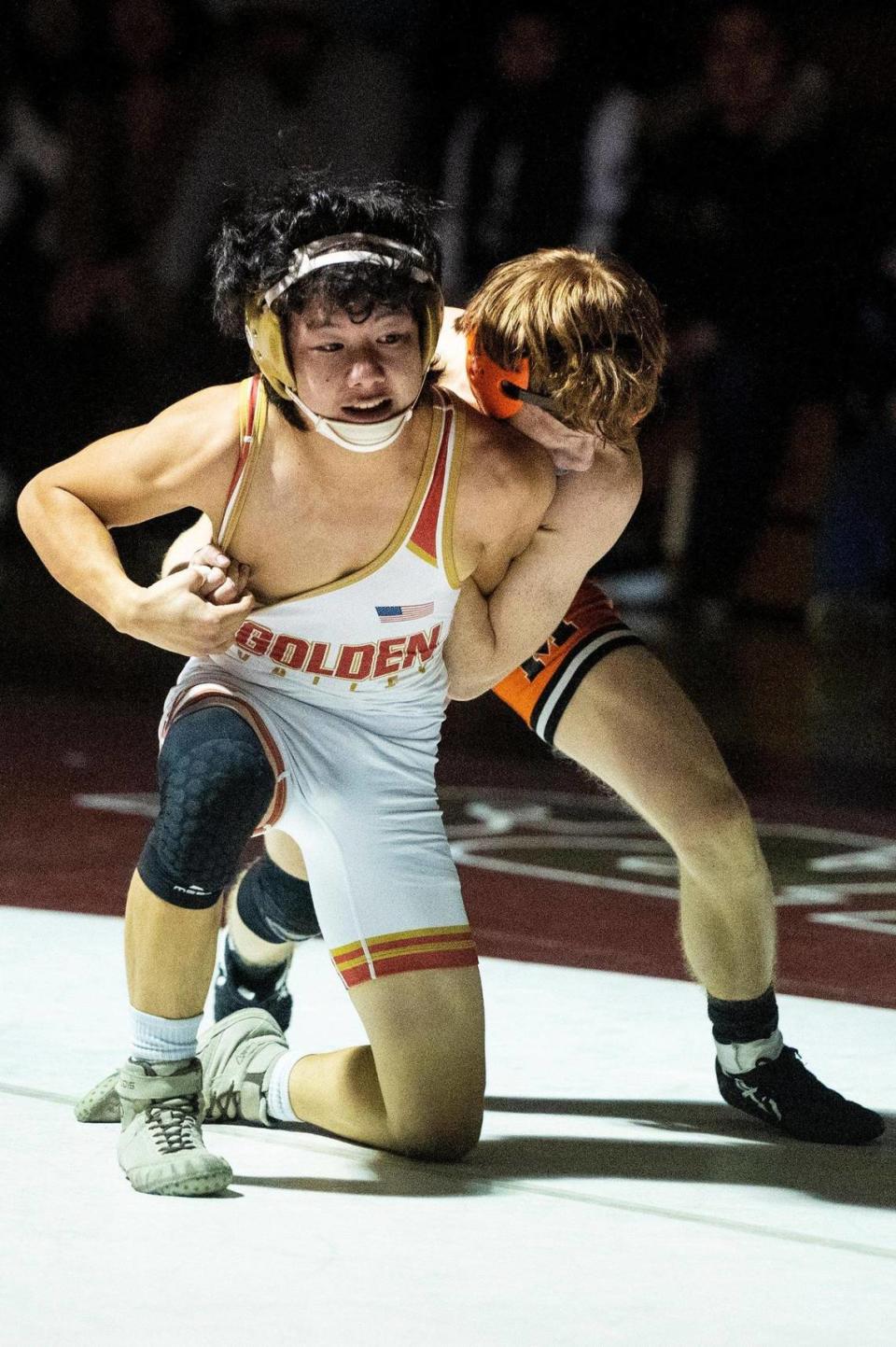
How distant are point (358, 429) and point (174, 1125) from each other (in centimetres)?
83

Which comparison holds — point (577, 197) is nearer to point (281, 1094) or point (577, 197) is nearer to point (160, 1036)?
point (281, 1094)

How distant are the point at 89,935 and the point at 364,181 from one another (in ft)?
5.25

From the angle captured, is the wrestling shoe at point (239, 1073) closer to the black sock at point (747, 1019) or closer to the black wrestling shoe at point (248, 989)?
the black wrestling shoe at point (248, 989)

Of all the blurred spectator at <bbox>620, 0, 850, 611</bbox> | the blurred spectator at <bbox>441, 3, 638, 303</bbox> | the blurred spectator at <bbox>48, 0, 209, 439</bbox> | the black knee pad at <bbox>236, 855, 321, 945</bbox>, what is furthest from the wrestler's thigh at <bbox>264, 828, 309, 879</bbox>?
the blurred spectator at <bbox>48, 0, 209, 439</bbox>

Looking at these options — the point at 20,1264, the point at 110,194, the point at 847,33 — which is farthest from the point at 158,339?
the point at 20,1264

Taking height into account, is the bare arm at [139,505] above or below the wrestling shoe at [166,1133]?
above

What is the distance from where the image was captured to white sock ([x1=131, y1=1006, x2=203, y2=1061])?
248cm

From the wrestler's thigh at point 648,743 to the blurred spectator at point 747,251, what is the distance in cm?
488

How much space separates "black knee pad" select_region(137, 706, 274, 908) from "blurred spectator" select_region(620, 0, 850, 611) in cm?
540

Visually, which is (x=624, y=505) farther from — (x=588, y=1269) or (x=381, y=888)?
(x=588, y=1269)

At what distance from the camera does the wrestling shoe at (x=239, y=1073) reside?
2736 millimetres

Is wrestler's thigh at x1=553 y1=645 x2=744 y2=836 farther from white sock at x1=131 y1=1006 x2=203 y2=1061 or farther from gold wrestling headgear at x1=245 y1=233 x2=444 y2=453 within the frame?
white sock at x1=131 y1=1006 x2=203 y2=1061

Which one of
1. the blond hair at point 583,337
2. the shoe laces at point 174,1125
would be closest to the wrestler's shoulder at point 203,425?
the blond hair at point 583,337

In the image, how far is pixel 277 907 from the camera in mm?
2957
